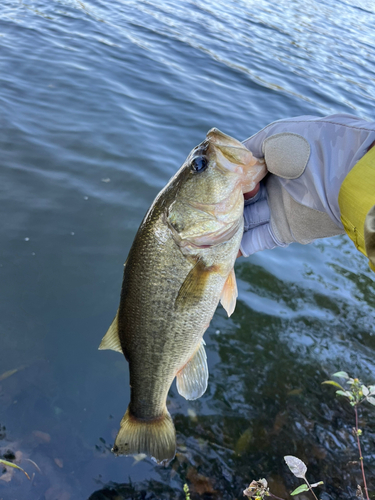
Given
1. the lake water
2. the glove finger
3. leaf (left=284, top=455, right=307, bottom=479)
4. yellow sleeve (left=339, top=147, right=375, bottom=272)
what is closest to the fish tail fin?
the lake water

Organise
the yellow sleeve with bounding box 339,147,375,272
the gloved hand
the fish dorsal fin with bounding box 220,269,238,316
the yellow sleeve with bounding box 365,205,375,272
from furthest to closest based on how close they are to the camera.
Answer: the fish dorsal fin with bounding box 220,269,238,316 → the gloved hand → the yellow sleeve with bounding box 339,147,375,272 → the yellow sleeve with bounding box 365,205,375,272

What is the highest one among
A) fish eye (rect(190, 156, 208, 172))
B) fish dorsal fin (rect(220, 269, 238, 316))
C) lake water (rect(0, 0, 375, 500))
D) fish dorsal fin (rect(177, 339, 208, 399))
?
fish eye (rect(190, 156, 208, 172))

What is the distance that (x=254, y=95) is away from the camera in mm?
9469

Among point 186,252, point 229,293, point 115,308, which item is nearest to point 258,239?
point 229,293

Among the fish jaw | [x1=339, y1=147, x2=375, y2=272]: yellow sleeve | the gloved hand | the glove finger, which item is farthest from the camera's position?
the glove finger

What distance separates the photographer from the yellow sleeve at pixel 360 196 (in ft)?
6.68

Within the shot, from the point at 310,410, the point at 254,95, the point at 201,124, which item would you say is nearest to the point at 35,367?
the point at 310,410

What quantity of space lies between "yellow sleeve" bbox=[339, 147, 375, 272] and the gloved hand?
15 cm

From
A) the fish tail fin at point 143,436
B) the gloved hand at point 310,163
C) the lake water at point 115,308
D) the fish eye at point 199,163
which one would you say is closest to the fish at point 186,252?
the fish eye at point 199,163

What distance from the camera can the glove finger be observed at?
315 cm

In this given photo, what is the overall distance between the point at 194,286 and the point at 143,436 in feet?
3.72

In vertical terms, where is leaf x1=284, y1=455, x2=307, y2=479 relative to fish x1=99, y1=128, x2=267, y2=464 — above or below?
below

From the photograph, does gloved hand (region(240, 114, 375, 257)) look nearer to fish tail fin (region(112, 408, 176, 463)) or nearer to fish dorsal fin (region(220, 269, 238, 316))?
fish dorsal fin (region(220, 269, 238, 316))

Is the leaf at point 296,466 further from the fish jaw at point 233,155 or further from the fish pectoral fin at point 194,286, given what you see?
the fish jaw at point 233,155
